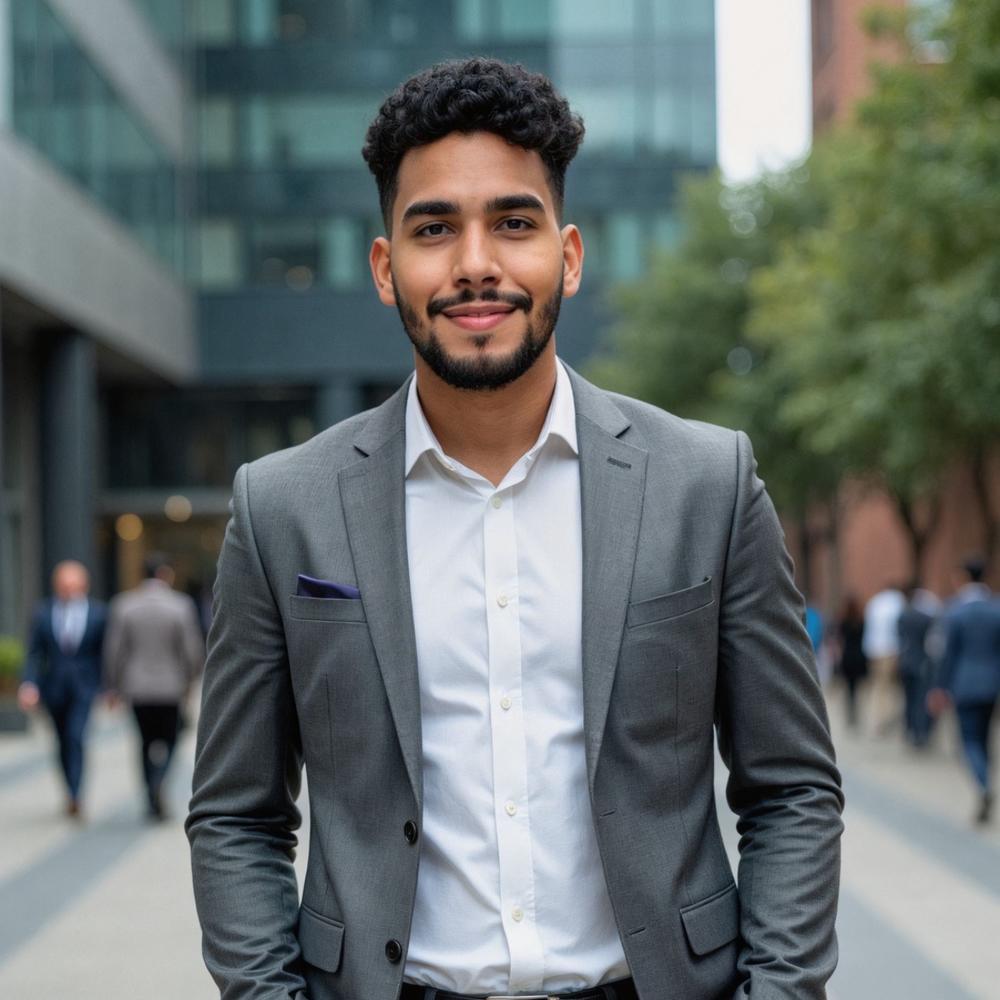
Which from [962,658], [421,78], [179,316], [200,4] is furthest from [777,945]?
[200,4]

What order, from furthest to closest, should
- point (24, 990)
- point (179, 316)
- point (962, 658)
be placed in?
1. point (179, 316)
2. point (962, 658)
3. point (24, 990)

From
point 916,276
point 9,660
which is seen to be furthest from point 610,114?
point 9,660

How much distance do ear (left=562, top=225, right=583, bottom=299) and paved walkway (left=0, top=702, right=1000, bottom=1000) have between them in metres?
5.19

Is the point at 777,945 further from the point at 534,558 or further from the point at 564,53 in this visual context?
the point at 564,53

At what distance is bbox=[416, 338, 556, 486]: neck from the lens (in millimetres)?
2562

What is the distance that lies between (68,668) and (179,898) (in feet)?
13.7

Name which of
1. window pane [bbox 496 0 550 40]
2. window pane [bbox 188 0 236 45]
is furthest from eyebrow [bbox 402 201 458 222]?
window pane [bbox 188 0 236 45]

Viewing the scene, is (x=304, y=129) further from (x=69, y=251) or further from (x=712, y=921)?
(x=712, y=921)

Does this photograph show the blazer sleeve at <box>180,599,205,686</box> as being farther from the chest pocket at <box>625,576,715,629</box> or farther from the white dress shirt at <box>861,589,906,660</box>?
the chest pocket at <box>625,576,715,629</box>

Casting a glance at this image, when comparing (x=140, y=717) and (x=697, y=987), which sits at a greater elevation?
(x=697, y=987)

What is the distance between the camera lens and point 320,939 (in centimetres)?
248

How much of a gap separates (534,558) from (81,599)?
11591mm

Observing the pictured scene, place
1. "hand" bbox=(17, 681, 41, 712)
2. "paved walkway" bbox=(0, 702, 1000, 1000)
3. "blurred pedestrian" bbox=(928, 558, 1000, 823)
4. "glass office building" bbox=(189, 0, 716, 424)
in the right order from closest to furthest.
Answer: "paved walkway" bbox=(0, 702, 1000, 1000) → "blurred pedestrian" bbox=(928, 558, 1000, 823) → "hand" bbox=(17, 681, 41, 712) → "glass office building" bbox=(189, 0, 716, 424)

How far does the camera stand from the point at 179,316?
38406mm
